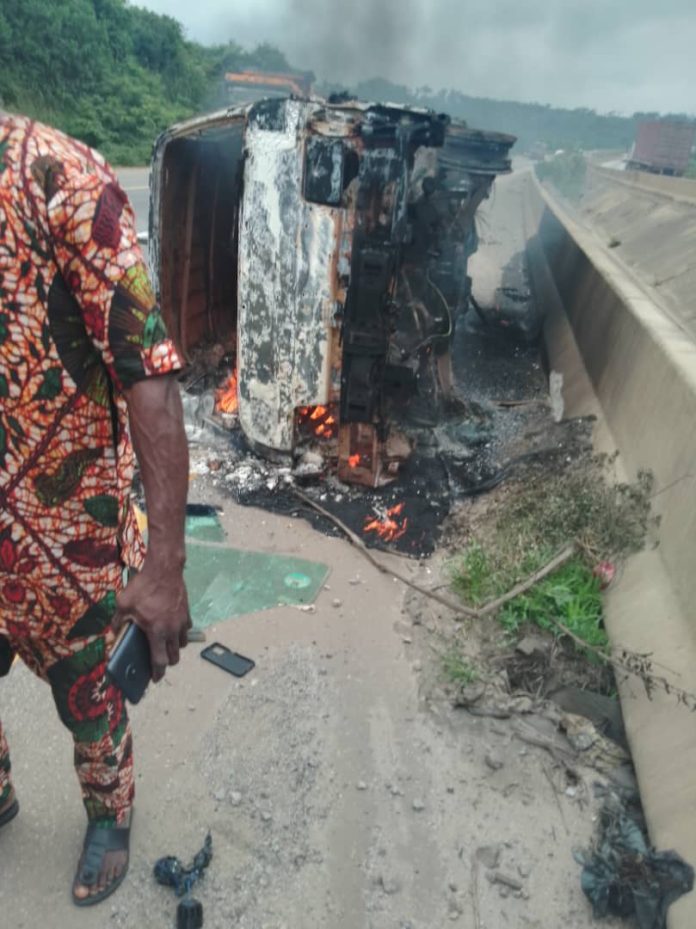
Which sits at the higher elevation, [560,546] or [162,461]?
[162,461]

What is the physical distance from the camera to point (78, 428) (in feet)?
5.09

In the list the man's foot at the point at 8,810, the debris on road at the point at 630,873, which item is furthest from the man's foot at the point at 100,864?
the debris on road at the point at 630,873

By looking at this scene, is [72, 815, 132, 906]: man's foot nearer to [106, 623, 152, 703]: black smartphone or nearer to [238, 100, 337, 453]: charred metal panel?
[106, 623, 152, 703]: black smartphone

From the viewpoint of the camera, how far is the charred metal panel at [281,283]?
3.94 metres

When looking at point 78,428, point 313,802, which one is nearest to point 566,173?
point 313,802

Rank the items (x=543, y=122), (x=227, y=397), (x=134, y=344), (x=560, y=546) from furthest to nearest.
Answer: (x=543, y=122) → (x=227, y=397) → (x=560, y=546) → (x=134, y=344)

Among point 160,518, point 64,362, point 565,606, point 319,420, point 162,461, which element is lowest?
point 565,606

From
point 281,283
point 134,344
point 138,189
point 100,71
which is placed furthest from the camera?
point 100,71

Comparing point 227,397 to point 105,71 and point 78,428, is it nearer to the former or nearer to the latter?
point 78,428

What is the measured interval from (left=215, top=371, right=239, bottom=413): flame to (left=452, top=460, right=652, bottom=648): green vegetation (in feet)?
7.08

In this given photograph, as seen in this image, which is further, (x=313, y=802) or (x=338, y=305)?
(x=338, y=305)

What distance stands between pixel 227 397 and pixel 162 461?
150 inches

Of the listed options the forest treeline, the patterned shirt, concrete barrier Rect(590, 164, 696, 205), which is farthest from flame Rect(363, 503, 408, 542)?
the forest treeline

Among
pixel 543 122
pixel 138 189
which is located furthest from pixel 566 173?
pixel 543 122
